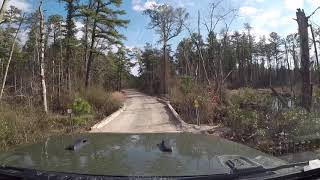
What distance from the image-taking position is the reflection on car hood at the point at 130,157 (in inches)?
101

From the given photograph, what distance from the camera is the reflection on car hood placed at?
2.57 metres

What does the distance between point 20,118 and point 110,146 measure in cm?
1280

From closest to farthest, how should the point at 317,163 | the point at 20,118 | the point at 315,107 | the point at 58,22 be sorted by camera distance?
the point at 317,163, the point at 20,118, the point at 315,107, the point at 58,22

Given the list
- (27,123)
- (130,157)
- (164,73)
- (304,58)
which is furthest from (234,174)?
(164,73)

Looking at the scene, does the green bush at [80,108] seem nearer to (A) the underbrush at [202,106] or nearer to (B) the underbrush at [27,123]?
(B) the underbrush at [27,123]

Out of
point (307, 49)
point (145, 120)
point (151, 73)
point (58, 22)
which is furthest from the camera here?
point (151, 73)

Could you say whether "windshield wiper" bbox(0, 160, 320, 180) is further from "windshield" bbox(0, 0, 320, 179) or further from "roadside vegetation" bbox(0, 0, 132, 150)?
"roadside vegetation" bbox(0, 0, 132, 150)

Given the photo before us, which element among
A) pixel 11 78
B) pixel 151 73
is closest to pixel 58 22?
pixel 11 78

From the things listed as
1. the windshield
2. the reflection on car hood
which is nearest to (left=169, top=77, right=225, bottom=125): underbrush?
the windshield

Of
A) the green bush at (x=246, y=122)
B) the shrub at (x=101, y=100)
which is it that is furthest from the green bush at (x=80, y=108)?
the green bush at (x=246, y=122)

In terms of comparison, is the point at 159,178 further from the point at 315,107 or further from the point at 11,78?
the point at 11,78

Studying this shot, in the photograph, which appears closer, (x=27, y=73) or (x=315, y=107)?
(x=315, y=107)

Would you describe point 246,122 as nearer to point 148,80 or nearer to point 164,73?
point 164,73

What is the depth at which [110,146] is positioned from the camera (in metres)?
3.34
